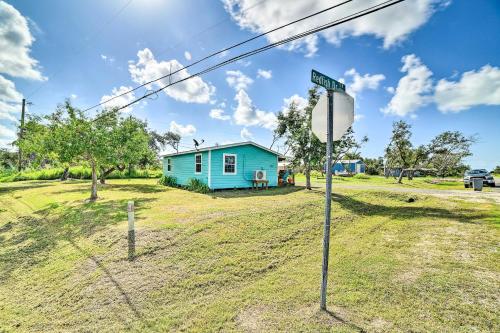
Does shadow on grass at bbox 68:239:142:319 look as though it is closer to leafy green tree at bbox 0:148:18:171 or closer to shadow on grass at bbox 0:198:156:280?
shadow on grass at bbox 0:198:156:280

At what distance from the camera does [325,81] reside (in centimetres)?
311

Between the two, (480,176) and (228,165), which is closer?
(228,165)

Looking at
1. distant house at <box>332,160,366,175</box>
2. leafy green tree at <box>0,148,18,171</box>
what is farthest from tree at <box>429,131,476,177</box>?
leafy green tree at <box>0,148,18,171</box>

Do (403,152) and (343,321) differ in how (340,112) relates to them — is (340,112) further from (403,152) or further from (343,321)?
(403,152)

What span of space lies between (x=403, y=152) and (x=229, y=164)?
2000 cm

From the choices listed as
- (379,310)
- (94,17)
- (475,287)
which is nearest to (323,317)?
(379,310)

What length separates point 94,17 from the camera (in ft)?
29.9

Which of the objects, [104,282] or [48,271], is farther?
[48,271]

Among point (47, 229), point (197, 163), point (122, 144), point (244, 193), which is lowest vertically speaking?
point (47, 229)

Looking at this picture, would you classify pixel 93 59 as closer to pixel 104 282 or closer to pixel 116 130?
pixel 116 130

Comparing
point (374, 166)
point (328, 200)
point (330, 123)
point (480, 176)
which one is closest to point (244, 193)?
point (328, 200)

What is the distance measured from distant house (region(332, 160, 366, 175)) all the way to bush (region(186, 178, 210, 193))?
108ft

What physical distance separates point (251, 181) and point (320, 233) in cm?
1052

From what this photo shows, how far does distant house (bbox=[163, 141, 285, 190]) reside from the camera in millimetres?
15453
